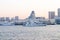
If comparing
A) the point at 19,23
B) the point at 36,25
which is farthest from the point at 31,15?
the point at 36,25

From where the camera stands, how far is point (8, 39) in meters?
55.2

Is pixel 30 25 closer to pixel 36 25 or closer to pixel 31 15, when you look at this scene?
pixel 36 25

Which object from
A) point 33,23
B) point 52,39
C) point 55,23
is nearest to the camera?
point 52,39

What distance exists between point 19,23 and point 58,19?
27.5 m

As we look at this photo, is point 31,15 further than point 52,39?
Yes

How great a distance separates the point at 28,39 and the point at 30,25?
280ft

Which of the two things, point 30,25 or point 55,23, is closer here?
point 30,25

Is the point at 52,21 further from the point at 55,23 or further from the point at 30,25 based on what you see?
the point at 30,25

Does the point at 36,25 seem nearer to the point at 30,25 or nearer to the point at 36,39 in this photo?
the point at 30,25

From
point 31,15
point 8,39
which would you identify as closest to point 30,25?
point 31,15

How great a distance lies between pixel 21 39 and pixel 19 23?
400 feet

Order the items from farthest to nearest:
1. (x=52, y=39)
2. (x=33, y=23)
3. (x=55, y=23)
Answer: (x=55, y=23) → (x=33, y=23) → (x=52, y=39)

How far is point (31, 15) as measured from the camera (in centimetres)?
17450

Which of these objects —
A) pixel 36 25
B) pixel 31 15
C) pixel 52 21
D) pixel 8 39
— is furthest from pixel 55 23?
pixel 8 39
